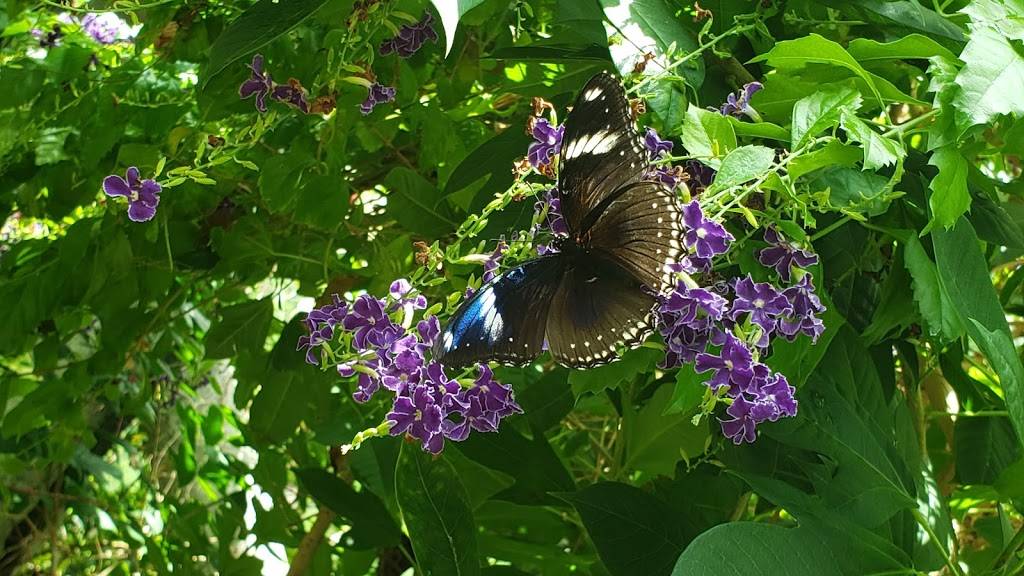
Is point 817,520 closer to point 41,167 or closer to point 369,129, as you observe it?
point 369,129

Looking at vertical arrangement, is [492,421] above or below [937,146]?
below

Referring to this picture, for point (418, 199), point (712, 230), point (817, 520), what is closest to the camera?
point (712, 230)

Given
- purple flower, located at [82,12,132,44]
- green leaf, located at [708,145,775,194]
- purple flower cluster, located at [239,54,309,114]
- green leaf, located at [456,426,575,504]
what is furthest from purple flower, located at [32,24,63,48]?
green leaf, located at [708,145,775,194]

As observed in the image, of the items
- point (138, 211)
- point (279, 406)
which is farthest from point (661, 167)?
point (279, 406)

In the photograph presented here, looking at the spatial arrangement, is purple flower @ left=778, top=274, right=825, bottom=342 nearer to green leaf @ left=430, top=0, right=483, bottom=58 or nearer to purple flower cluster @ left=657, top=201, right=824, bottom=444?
purple flower cluster @ left=657, top=201, right=824, bottom=444

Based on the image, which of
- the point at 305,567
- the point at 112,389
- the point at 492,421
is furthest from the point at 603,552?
the point at 112,389

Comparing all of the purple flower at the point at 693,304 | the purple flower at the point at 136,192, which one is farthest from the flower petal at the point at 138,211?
the purple flower at the point at 693,304

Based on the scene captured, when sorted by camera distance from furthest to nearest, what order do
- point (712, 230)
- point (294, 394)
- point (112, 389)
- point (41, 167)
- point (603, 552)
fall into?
point (112, 389) < point (41, 167) < point (294, 394) < point (603, 552) < point (712, 230)

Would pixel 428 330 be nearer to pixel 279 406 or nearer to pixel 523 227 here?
pixel 523 227
